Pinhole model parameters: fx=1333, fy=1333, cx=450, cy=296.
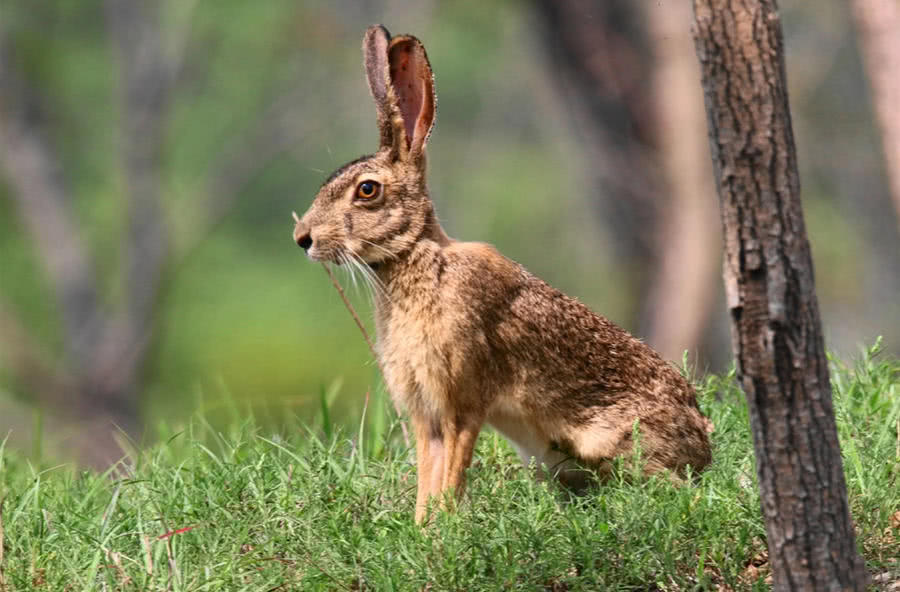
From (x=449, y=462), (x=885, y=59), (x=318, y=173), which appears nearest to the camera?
(x=449, y=462)

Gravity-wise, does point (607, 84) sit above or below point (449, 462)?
above

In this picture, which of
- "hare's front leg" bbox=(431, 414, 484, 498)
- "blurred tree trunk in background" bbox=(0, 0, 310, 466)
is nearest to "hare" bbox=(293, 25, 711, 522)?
"hare's front leg" bbox=(431, 414, 484, 498)

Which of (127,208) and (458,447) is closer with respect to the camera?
(458,447)

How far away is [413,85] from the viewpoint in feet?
16.1

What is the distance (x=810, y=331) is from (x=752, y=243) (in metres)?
0.28

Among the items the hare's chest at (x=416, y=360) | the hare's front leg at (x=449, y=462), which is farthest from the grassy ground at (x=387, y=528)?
the hare's chest at (x=416, y=360)

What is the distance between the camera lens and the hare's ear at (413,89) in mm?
4826

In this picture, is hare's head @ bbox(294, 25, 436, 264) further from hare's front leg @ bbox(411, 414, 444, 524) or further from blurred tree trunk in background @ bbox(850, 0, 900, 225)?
blurred tree trunk in background @ bbox(850, 0, 900, 225)

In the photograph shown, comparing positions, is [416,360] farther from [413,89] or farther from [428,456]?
[413,89]

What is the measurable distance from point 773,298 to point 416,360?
1.61 meters

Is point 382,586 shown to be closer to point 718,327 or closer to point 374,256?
point 374,256

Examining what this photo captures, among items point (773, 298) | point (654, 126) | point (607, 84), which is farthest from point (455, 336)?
point (607, 84)

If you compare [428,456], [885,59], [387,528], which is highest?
[885,59]

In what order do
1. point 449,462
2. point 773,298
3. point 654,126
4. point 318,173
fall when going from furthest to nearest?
point 318,173, point 654,126, point 449,462, point 773,298
